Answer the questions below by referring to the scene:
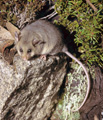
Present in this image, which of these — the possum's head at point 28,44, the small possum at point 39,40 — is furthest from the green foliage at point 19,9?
the possum's head at point 28,44

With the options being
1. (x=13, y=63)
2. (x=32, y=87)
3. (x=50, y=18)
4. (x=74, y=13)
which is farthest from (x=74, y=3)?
(x=32, y=87)

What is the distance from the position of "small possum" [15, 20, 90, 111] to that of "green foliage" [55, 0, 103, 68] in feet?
1.05

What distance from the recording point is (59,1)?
2.79m

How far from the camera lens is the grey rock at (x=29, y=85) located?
268 centimetres

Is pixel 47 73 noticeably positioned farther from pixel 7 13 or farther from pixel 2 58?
pixel 7 13

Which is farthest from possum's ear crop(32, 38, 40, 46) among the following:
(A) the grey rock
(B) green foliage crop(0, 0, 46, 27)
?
(B) green foliage crop(0, 0, 46, 27)

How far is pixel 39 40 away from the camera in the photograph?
8.20 ft

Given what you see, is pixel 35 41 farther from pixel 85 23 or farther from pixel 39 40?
pixel 85 23

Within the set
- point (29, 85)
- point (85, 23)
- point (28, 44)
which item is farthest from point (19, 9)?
point (29, 85)

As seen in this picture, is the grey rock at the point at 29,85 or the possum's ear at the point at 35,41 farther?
the grey rock at the point at 29,85

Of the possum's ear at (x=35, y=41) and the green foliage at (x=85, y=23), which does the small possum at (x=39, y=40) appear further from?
the green foliage at (x=85, y=23)

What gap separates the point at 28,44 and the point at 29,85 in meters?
0.79

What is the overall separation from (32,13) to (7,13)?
1.49ft

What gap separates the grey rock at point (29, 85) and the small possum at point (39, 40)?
5.9 inches
